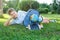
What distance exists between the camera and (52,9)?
19.5 metres

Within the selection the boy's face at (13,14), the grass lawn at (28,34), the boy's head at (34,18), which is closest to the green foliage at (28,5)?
the boy's face at (13,14)

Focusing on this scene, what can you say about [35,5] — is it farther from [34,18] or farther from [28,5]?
[34,18]

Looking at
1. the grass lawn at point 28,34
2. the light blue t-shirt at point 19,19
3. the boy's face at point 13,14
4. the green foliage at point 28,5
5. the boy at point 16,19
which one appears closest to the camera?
the grass lawn at point 28,34

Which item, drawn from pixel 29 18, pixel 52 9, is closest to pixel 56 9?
pixel 52 9

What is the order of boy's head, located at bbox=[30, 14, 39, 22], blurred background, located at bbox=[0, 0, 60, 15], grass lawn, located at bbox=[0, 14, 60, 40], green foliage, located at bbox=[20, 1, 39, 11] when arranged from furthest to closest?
green foliage, located at bbox=[20, 1, 39, 11] < blurred background, located at bbox=[0, 0, 60, 15] < boy's head, located at bbox=[30, 14, 39, 22] < grass lawn, located at bbox=[0, 14, 60, 40]

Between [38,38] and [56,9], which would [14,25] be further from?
[56,9]

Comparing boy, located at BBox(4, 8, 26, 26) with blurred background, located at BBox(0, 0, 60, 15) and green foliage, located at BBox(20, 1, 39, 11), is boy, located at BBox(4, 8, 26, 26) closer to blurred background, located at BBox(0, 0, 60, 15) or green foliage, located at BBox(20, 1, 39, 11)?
blurred background, located at BBox(0, 0, 60, 15)

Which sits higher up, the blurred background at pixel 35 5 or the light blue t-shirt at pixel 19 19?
the light blue t-shirt at pixel 19 19

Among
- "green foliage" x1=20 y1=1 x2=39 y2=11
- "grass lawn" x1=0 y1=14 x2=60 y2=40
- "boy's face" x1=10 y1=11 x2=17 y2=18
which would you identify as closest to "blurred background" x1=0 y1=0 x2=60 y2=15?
"green foliage" x1=20 y1=1 x2=39 y2=11

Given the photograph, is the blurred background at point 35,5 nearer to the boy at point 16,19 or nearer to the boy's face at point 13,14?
the boy at point 16,19

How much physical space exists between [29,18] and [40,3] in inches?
583

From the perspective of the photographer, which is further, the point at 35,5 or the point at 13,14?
the point at 35,5

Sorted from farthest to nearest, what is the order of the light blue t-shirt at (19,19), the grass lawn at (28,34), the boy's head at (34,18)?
the light blue t-shirt at (19,19) → the boy's head at (34,18) → the grass lawn at (28,34)

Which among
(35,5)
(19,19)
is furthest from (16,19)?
(35,5)
